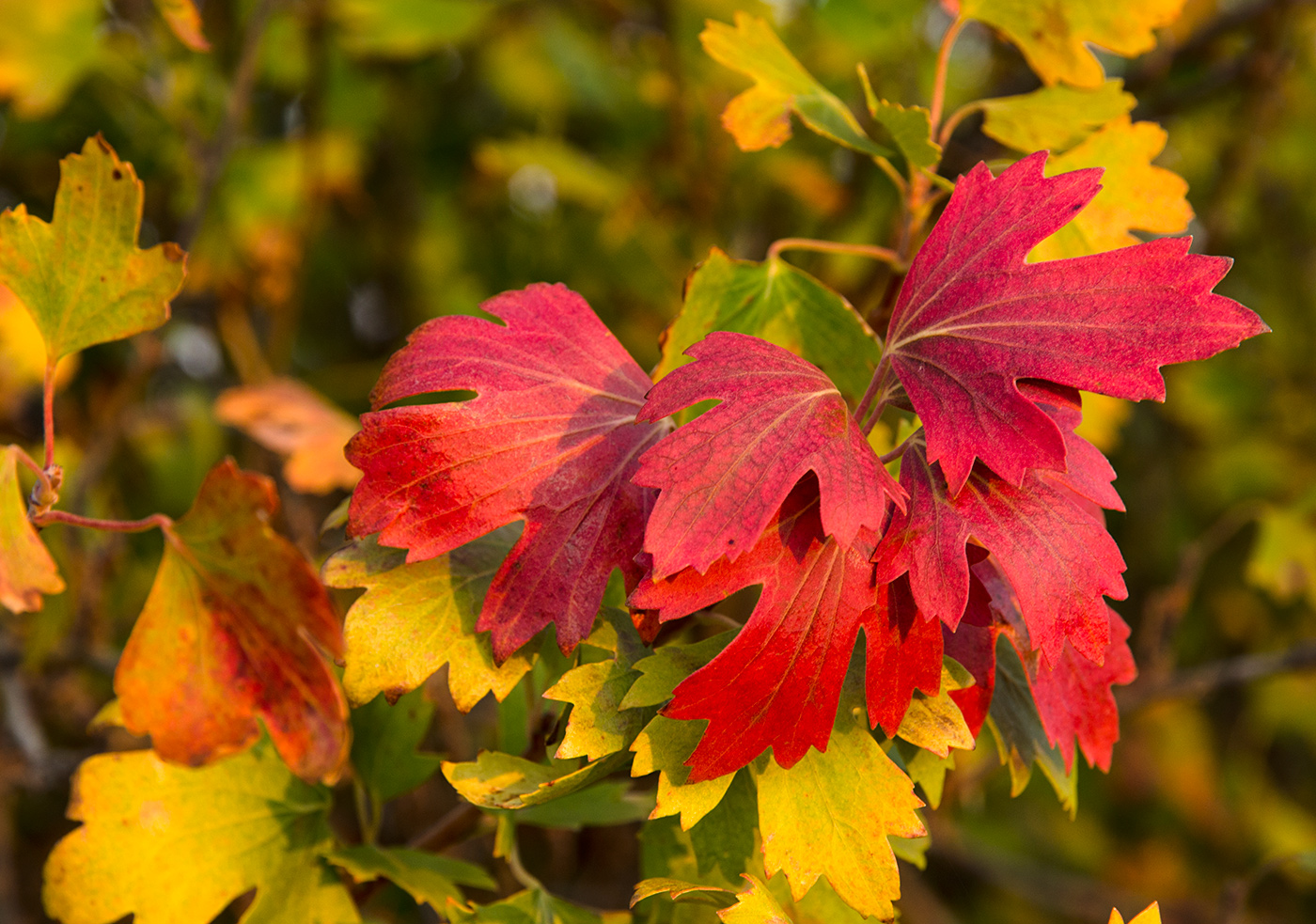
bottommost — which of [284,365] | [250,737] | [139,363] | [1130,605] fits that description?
[1130,605]

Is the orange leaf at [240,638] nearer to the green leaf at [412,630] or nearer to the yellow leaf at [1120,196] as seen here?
the green leaf at [412,630]

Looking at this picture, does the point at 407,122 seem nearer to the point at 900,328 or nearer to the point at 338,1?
the point at 338,1

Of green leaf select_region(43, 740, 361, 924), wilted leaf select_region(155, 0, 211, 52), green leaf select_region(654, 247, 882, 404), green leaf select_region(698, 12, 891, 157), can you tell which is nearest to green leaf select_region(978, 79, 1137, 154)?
green leaf select_region(698, 12, 891, 157)

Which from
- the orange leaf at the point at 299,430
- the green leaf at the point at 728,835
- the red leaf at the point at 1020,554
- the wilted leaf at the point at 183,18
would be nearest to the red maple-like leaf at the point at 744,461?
the red leaf at the point at 1020,554

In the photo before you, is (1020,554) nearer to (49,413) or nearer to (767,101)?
(767,101)

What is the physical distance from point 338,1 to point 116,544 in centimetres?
126

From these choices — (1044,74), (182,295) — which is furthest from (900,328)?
(182,295)

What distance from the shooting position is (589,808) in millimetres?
954

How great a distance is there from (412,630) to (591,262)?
70.9 inches

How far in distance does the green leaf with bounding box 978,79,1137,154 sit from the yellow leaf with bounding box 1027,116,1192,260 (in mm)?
39

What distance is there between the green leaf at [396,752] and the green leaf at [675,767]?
36cm

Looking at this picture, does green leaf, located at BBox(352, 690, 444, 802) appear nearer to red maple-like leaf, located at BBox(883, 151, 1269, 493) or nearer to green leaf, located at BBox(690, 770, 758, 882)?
green leaf, located at BBox(690, 770, 758, 882)

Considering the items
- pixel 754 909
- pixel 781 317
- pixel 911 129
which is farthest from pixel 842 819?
pixel 911 129

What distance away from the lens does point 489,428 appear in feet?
2.33
